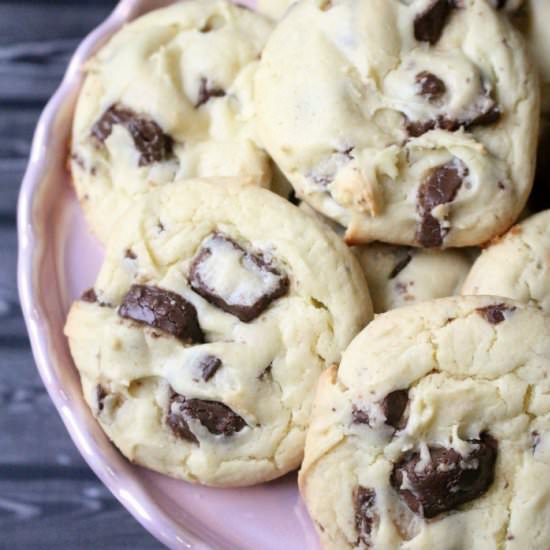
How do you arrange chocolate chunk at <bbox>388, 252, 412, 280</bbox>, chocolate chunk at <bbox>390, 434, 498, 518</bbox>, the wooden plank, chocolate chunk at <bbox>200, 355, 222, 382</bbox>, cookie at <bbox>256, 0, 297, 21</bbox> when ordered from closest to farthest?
chocolate chunk at <bbox>390, 434, 498, 518</bbox> < chocolate chunk at <bbox>200, 355, 222, 382</bbox> < chocolate chunk at <bbox>388, 252, 412, 280</bbox> < cookie at <bbox>256, 0, 297, 21</bbox> < the wooden plank

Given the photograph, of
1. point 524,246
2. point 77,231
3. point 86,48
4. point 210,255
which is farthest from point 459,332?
point 86,48

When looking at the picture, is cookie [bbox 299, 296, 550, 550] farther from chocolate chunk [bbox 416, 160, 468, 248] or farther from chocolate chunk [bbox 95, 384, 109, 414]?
chocolate chunk [bbox 95, 384, 109, 414]

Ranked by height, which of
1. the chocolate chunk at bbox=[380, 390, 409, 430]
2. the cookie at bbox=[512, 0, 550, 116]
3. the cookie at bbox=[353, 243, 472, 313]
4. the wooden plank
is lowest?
the wooden plank

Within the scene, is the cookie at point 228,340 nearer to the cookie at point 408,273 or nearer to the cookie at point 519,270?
the cookie at point 408,273

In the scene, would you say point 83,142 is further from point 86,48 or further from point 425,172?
point 425,172

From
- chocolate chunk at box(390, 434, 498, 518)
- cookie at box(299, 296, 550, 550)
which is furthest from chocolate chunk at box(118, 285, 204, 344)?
chocolate chunk at box(390, 434, 498, 518)

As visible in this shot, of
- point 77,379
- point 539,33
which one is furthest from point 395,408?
point 539,33
